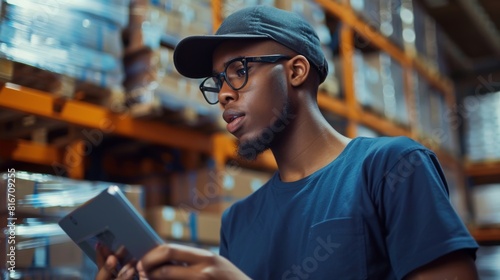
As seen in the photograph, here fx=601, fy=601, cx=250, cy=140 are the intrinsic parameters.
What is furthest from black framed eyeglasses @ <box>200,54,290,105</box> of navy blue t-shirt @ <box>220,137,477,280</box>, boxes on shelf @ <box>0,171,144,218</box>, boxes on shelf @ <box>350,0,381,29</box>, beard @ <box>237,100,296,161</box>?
boxes on shelf @ <box>350,0,381,29</box>

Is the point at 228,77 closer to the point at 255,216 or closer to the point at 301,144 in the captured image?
the point at 301,144

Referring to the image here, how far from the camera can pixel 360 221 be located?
1626 millimetres

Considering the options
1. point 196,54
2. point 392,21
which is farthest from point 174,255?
point 392,21

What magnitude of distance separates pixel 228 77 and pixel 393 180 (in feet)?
2.15

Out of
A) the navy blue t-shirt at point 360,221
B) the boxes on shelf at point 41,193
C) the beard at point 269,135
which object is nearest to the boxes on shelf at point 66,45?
the boxes on shelf at point 41,193

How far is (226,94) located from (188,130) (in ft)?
7.71

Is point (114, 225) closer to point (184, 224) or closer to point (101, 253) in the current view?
point (101, 253)

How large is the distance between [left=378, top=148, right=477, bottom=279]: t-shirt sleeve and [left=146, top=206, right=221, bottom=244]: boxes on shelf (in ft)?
7.61

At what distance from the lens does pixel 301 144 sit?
76.8 inches

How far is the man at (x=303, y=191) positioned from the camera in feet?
4.88

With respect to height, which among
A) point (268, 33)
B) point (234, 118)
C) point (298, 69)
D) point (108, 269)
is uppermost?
point (268, 33)

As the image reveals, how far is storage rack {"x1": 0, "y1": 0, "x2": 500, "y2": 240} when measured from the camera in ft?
10.8

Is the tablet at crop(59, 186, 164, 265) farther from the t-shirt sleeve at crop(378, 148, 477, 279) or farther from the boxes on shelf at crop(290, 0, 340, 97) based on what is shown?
the boxes on shelf at crop(290, 0, 340, 97)

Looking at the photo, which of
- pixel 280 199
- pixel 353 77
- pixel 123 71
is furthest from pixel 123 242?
pixel 353 77
